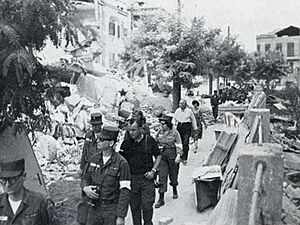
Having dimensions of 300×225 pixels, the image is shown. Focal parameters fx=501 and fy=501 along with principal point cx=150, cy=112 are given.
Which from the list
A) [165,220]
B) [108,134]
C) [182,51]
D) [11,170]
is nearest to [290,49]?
[182,51]

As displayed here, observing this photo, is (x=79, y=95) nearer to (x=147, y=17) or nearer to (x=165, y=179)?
(x=147, y=17)

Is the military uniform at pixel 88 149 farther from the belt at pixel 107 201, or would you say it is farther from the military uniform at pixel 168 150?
the military uniform at pixel 168 150

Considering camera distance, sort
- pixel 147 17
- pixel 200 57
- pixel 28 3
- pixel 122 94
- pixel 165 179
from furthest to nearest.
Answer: pixel 147 17, pixel 122 94, pixel 200 57, pixel 165 179, pixel 28 3

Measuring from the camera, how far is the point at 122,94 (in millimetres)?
22031

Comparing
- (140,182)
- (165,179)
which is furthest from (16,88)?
(165,179)

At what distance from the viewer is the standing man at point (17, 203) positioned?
398 cm

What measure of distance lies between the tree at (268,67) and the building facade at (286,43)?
17.7m

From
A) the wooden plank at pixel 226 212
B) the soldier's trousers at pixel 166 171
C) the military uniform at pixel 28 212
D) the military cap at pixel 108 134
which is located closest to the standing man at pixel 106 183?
the military cap at pixel 108 134

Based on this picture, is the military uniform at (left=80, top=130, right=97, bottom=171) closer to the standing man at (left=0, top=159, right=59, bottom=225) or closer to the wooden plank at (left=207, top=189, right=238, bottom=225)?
the wooden plank at (left=207, top=189, right=238, bottom=225)

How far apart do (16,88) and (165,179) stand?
3235 mm

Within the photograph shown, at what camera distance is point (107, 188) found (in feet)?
17.9

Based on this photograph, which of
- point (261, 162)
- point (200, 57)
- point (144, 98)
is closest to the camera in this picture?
point (261, 162)

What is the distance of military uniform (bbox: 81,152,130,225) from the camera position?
545 cm

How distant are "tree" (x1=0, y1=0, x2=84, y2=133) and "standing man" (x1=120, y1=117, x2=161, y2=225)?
1.61 m
